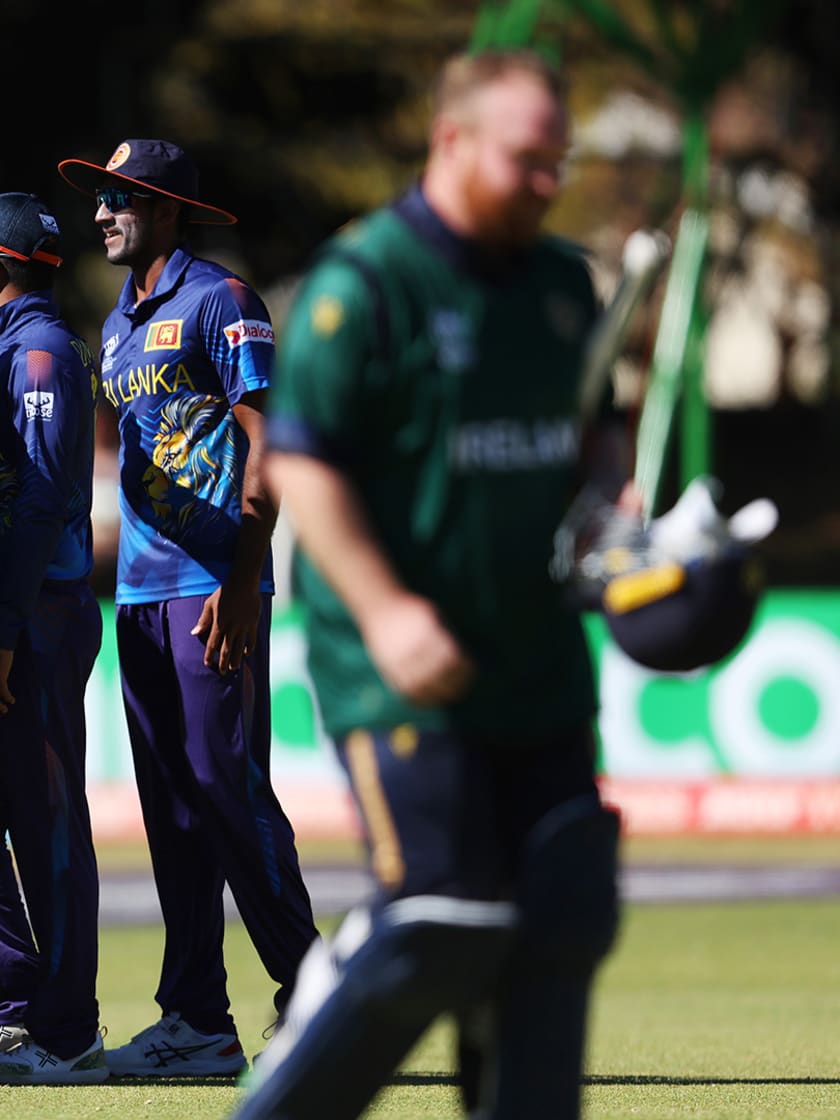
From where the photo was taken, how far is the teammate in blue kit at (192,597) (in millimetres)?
5844

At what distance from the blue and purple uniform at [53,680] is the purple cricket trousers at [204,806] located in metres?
0.17

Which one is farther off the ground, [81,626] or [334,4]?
[334,4]

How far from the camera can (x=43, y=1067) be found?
5.90 meters

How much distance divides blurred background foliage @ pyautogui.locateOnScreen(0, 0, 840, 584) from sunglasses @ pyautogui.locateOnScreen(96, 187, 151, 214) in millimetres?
20144

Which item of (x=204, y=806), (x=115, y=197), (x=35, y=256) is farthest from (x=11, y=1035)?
(x=115, y=197)

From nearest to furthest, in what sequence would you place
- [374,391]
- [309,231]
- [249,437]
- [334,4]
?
1. [374,391]
2. [249,437]
3. [309,231]
4. [334,4]

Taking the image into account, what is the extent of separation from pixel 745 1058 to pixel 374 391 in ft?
11.4

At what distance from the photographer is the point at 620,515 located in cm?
397

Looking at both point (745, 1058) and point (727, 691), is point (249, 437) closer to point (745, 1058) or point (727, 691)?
point (745, 1058)

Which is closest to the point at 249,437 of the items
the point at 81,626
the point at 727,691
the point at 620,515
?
the point at 81,626

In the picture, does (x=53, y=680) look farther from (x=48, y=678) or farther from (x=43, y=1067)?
(x=43, y=1067)

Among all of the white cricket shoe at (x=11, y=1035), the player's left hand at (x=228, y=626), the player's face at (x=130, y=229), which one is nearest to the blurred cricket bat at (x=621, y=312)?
the player's left hand at (x=228, y=626)

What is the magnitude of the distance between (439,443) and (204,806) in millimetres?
2322

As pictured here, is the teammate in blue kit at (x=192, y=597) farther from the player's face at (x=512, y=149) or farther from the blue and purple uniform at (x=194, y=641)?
the player's face at (x=512, y=149)
